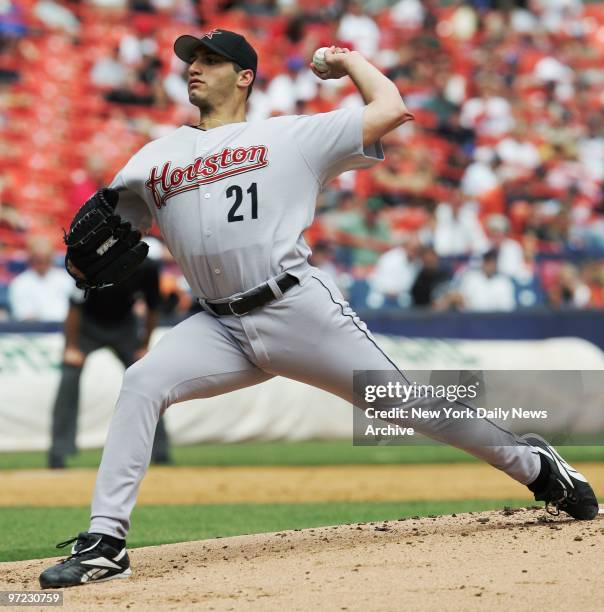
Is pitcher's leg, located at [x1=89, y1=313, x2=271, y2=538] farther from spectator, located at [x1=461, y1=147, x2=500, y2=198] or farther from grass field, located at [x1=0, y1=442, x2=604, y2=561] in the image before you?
spectator, located at [x1=461, y1=147, x2=500, y2=198]

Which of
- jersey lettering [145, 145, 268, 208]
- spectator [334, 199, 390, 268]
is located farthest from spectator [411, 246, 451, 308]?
jersey lettering [145, 145, 268, 208]

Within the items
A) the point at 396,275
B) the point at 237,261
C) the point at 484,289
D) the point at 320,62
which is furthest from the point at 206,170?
the point at 396,275

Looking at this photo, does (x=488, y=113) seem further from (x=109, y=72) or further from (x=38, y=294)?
(x=38, y=294)

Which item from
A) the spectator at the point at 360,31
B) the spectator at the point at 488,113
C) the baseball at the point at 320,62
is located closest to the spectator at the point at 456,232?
the spectator at the point at 488,113

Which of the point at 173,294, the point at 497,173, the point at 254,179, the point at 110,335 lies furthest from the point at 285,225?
the point at 497,173

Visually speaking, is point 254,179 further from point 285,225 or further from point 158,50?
point 158,50

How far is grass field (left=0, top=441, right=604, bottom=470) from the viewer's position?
10.3m

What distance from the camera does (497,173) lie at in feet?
52.7

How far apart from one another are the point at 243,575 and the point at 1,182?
37.4 ft

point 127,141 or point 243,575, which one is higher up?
point 127,141

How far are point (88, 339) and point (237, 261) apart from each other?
5.53m

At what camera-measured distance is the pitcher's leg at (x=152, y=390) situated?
13.5 ft

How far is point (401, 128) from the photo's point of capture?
16.3 m

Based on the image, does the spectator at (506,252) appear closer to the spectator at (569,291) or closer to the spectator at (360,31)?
the spectator at (569,291)
